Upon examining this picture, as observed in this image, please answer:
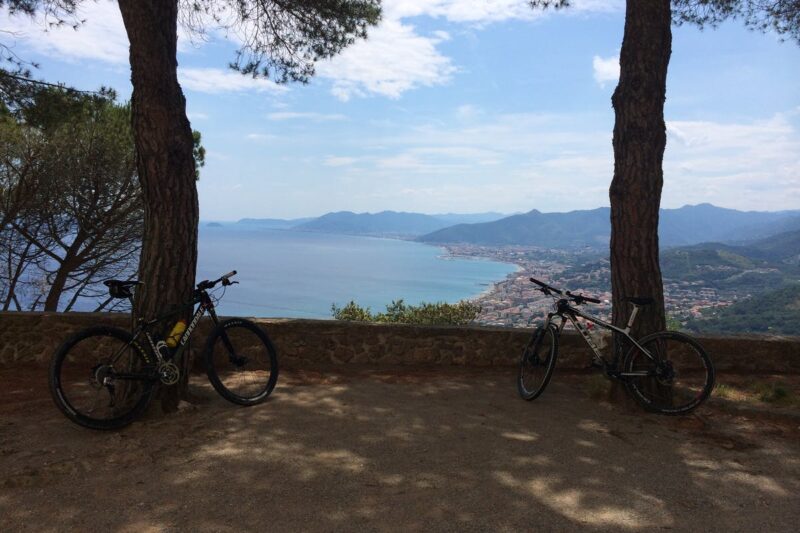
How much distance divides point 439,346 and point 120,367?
353cm

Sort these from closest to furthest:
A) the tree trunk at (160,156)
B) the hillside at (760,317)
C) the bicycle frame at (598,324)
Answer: the tree trunk at (160,156), the bicycle frame at (598,324), the hillside at (760,317)

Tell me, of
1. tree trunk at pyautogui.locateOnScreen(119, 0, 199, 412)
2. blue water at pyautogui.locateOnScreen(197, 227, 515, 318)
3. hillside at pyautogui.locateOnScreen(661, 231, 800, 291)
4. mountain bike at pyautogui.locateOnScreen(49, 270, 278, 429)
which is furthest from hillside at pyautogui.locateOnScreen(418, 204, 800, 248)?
tree trunk at pyautogui.locateOnScreen(119, 0, 199, 412)

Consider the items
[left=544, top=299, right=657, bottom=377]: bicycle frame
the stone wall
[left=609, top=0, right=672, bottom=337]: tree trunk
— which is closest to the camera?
[left=544, top=299, right=657, bottom=377]: bicycle frame

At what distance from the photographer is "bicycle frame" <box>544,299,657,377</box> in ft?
14.7

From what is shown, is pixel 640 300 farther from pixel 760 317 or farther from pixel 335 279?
pixel 335 279

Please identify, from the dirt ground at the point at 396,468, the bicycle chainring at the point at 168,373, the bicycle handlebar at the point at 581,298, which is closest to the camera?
the dirt ground at the point at 396,468

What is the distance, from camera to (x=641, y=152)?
4.61 metres

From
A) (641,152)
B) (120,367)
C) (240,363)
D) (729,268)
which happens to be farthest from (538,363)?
(729,268)

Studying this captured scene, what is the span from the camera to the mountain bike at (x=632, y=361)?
4383mm

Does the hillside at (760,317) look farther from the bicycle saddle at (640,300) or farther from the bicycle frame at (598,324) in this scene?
the bicycle saddle at (640,300)

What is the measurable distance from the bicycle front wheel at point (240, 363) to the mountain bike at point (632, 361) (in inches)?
96.7

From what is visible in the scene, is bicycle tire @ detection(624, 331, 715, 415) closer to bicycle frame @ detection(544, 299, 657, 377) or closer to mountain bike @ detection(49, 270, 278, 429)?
bicycle frame @ detection(544, 299, 657, 377)

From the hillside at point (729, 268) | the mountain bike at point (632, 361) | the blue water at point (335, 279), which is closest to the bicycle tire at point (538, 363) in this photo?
the mountain bike at point (632, 361)

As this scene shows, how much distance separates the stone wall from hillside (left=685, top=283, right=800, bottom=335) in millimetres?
14164
